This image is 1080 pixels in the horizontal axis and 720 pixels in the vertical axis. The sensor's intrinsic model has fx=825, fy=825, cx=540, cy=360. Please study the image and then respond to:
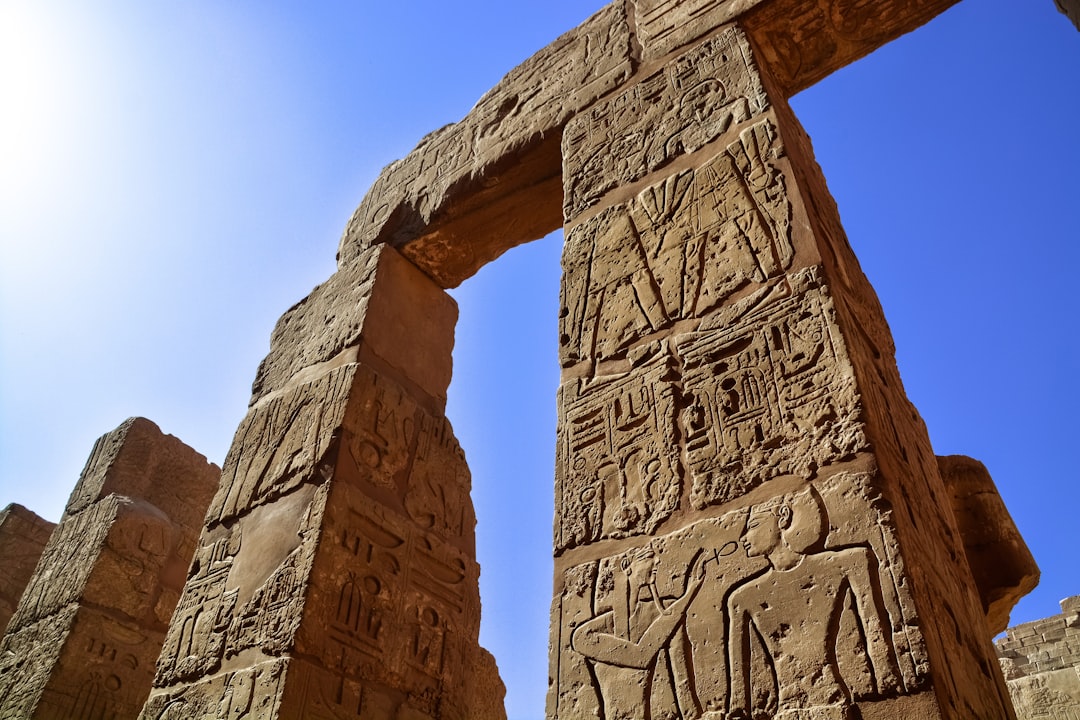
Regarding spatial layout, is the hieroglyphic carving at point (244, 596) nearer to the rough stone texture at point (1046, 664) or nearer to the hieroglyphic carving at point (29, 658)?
the hieroglyphic carving at point (29, 658)

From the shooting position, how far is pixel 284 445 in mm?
3746

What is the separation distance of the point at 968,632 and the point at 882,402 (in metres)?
0.59

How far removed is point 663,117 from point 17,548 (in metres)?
6.55

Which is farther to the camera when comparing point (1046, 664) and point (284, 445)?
point (1046, 664)

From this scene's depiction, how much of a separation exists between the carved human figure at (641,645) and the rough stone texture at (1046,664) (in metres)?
8.67

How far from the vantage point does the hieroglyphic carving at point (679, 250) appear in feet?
8.04

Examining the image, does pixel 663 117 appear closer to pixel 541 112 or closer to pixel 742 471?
pixel 541 112

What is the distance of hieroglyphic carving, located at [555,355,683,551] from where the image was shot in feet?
7.10

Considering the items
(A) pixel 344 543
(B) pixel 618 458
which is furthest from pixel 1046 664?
(B) pixel 618 458

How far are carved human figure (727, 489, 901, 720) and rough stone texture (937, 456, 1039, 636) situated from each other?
1140 mm

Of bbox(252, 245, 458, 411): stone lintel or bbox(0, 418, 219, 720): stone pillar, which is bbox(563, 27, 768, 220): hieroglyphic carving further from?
bbox(0, 418, 219, 720): stone pillar

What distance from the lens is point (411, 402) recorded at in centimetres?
400

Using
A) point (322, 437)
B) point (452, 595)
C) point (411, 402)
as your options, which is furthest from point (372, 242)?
point (452, 595)

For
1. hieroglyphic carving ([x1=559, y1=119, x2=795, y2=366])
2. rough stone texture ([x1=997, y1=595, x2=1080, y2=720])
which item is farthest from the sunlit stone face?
rough stone texture ([x1=997, y1=595, x2=1080, y2=720])
